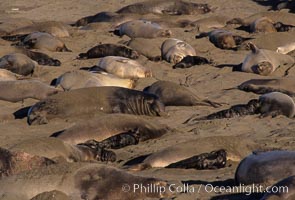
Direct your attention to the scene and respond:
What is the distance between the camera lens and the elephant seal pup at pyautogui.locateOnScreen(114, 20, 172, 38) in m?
12.9

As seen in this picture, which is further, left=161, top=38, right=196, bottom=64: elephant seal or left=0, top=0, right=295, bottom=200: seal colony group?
left=161, top=38, right=196, bottom=64: elephant seal

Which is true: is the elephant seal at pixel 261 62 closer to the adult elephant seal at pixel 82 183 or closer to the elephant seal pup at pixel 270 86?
the elephant seal pup at pixel 270 86

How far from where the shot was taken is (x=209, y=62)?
38.3ft

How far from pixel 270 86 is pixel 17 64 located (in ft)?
10.4

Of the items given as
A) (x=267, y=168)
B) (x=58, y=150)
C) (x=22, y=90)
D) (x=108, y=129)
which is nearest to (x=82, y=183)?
(x=267, y=168)

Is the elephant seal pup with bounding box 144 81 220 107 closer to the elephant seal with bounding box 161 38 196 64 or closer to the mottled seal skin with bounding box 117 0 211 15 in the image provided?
the elephant seal with bounding box 161 38 196 64

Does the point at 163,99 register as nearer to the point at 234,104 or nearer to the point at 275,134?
the point at 234,104

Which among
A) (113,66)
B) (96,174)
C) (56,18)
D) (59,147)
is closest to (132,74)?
(113,66)

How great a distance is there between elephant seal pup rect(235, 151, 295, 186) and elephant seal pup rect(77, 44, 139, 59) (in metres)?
6.44

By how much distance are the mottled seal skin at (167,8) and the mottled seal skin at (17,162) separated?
32.0 ft

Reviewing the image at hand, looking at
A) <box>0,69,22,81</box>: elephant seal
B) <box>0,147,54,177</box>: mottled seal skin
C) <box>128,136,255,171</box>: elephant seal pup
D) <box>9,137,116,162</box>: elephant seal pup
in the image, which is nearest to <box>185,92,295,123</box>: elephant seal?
<box>128,136,255,171</box>: elephant seal pup

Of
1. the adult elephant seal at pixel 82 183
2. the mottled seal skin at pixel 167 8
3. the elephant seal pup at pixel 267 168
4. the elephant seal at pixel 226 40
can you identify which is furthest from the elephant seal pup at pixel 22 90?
the mottled seal skin at pixel 167 8

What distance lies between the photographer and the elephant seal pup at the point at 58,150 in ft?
21.4

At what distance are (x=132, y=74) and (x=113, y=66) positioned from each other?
24cm
